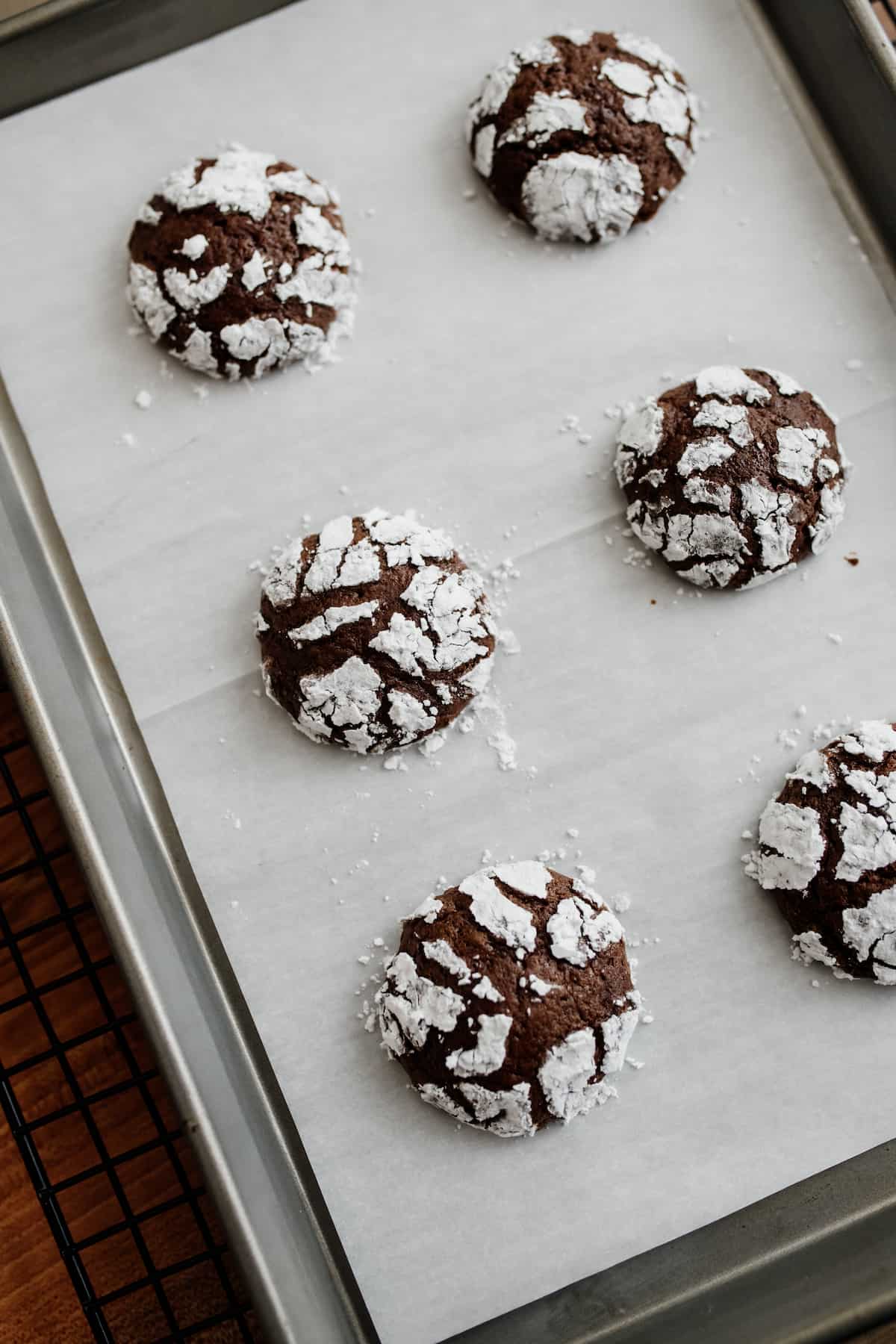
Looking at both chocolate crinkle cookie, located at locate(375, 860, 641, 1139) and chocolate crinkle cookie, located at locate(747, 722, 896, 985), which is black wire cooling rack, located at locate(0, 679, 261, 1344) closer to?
chocolate crinkle cookie, located at locate(375, 860, 641, 1139)

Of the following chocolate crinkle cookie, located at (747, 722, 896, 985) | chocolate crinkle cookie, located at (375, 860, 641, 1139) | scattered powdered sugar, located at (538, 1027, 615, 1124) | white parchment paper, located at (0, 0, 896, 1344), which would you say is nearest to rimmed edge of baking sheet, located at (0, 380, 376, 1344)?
white parchment paper, located at (0, 0, 896, 1344)

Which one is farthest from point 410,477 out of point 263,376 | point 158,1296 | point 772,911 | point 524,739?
point 158,1296

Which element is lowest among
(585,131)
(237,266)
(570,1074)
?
(570,1074)

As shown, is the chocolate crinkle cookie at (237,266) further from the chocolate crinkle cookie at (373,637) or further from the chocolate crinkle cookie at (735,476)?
the chocolate crinkle cookie at (735,476)

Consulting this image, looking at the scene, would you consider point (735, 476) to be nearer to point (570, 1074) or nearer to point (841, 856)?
point (841, 856)

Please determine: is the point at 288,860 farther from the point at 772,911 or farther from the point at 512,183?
the point at 512,183

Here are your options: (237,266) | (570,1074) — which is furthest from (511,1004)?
(237,266)
